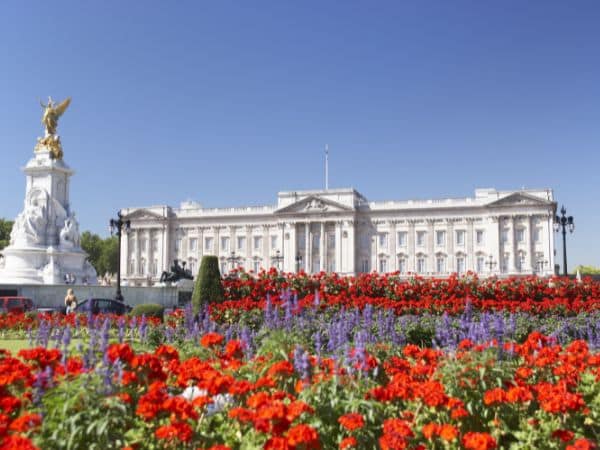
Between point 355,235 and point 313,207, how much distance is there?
649 centimetres

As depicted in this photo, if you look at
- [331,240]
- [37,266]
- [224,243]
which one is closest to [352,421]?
[37,266]

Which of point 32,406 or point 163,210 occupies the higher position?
point 163,210

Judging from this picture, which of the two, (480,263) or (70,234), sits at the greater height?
(70,234)

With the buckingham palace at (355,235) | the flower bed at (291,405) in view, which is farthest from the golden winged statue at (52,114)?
the buckingham palace at (355,235)

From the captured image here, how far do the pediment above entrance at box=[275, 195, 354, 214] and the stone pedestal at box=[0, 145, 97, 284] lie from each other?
45.9 m

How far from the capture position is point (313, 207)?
2955 inches

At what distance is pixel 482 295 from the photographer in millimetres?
15438

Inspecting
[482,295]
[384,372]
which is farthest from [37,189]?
[384,372]

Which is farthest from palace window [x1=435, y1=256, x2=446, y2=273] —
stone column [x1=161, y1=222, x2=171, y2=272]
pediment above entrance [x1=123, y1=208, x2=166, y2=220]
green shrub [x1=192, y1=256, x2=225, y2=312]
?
green shrub [x1=192, y1=256, x2=225, y2=312]

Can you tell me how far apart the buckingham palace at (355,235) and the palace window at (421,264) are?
0.41 ft

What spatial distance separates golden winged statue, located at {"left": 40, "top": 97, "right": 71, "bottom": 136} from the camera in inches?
1244

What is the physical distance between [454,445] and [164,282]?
2917 centimetres

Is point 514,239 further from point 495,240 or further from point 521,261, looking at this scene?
point 521,261

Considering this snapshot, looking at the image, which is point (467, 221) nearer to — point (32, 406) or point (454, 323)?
point (454, 323)
